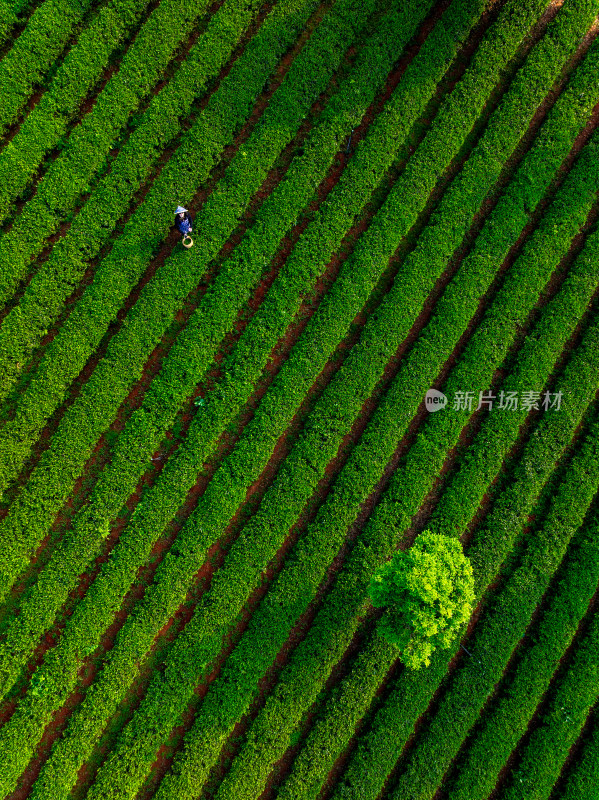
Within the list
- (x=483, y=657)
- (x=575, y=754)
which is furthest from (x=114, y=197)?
(x=575, y=754)

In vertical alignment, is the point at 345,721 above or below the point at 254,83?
below

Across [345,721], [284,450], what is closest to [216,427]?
[284,450]

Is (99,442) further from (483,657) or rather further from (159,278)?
(483,657)

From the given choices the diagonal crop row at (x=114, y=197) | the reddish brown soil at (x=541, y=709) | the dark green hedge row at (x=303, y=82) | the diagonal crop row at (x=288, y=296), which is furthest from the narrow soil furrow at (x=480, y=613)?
the diagonal crop row at (x=114, y=197)

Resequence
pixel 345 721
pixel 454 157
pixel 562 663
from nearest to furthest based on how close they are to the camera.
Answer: pixel 345 721, pixel 562 663, pixel 454 157

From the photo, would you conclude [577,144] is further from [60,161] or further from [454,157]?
[60,161]
